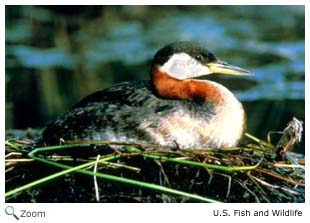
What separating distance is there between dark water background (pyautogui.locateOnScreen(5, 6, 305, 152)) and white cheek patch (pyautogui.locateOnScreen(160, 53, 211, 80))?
2045 mm

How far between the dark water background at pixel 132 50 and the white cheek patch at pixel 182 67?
6.71 ft

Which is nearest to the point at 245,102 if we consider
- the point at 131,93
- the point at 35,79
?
the point at 35,79

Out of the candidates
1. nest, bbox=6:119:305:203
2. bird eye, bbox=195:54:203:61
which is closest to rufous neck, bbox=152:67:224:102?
bird eye, bbox=195:54:203:61

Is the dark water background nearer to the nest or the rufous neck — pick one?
the rufous neck

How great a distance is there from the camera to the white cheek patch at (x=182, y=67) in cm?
610

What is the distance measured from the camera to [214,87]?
6.17 m

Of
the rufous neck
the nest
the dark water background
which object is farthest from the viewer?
the dark water background

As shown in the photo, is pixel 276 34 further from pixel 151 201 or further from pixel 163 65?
pixel 151 201

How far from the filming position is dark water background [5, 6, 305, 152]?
30.6 ft

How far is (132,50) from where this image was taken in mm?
11672
